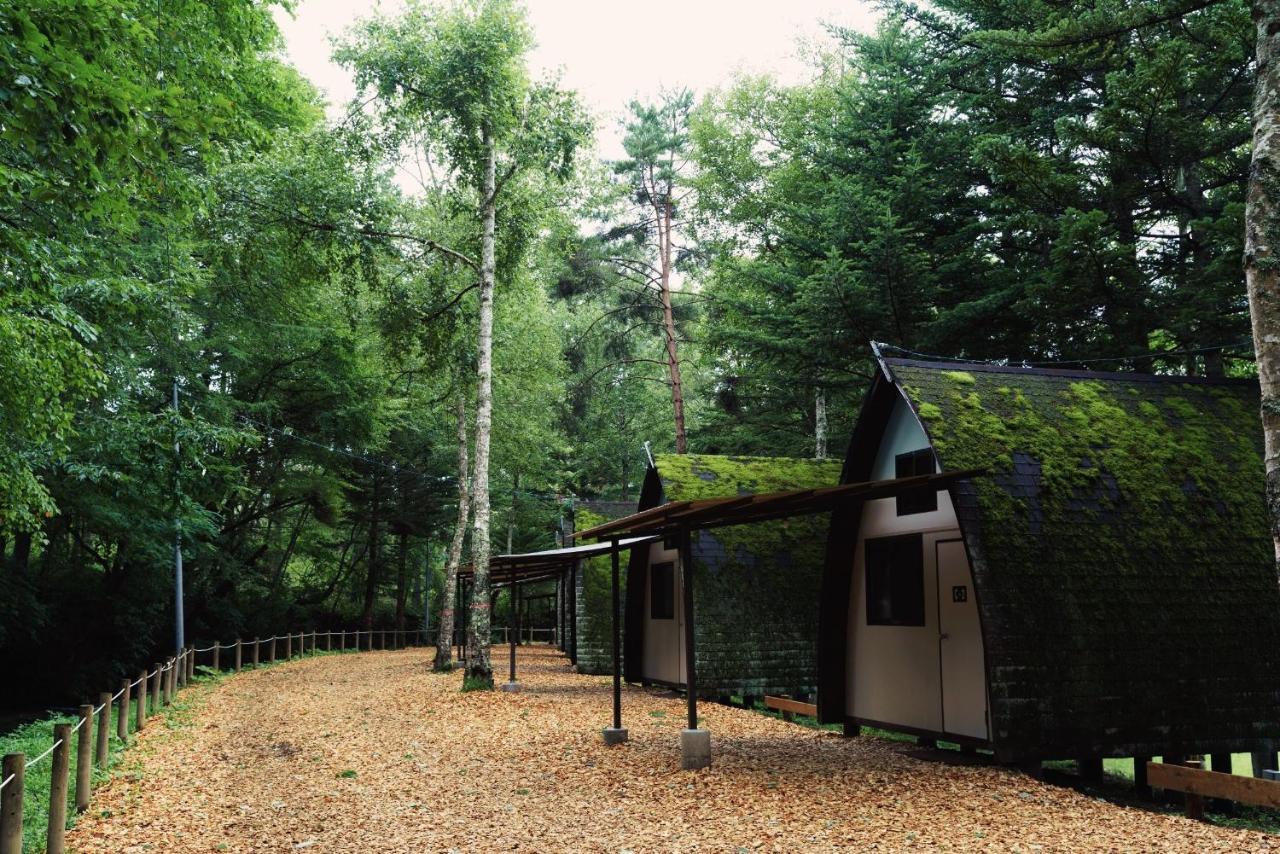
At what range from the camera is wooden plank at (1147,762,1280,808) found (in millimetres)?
7027

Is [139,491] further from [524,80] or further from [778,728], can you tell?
[778,728]

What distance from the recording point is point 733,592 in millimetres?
15523

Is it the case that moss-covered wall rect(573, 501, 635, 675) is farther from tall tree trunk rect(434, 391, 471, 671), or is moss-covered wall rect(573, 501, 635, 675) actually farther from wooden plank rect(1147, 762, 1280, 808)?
wooden plank rect(1147, 762, 1280, 808)

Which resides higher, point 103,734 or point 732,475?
point 732,475

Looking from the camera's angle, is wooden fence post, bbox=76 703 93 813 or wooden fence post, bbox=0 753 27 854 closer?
wooden fence post, bbox=0 753 27 854

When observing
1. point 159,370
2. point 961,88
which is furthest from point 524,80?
point 159,370

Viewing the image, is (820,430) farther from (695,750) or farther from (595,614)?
(695,750)

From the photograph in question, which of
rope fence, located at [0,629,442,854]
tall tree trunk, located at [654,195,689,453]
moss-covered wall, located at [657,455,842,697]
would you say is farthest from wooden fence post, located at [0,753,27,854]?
tall tree trunk, located at [654,195,689,453]

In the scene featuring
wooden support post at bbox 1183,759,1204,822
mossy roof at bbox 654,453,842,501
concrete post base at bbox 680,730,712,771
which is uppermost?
mossy roof at bbox 654,453,842,501

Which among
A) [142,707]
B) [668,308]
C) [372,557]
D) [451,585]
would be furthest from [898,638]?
[372,557]

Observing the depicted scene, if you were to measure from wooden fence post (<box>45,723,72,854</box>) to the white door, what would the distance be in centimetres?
805

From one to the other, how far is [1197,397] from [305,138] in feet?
57.7

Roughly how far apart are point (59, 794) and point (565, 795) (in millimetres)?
3782

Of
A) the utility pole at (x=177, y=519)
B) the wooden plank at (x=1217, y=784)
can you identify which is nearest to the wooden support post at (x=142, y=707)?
the utility pole at (x=177, y=519)
